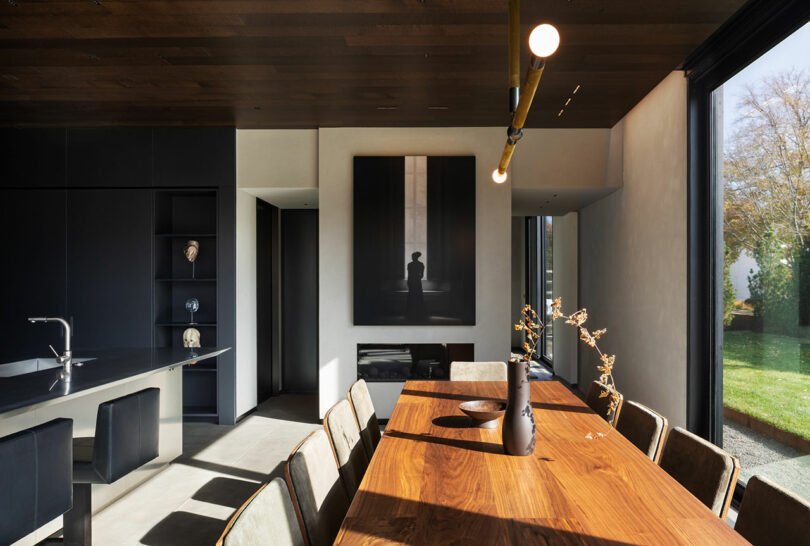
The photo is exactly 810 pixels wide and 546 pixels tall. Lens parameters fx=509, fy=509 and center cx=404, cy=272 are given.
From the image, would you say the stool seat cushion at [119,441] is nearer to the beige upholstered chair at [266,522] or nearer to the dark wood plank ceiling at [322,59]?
the beige upholstered chair at [266,522]

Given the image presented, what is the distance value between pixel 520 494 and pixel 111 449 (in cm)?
183

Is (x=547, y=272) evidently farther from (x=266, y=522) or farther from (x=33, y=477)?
(x=266, y=522)

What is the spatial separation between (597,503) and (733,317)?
232 centimetres

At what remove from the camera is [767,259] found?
2.73 metres

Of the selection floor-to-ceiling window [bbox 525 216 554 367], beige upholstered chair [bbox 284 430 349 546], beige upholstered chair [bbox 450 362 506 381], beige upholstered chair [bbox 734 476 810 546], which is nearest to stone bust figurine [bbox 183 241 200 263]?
beige upholstered chair [bbox 450 362 506 381]

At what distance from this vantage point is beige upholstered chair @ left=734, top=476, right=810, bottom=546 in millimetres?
1167

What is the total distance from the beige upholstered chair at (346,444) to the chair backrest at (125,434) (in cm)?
104

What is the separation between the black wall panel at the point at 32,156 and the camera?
5012 millimetres

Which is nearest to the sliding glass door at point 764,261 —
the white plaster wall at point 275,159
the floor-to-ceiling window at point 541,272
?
the white plaster wall at point 275,159

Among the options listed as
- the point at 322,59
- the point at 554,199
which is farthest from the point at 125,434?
the point at 554,199

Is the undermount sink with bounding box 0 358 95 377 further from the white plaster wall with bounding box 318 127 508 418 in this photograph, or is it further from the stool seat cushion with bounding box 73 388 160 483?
the white plaster wall with bounding box 318 127 508 418

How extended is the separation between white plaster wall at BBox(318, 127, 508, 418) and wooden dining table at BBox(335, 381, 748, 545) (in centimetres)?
271

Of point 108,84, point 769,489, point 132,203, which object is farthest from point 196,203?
point 769,489

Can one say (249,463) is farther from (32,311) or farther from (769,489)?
(769,489)
